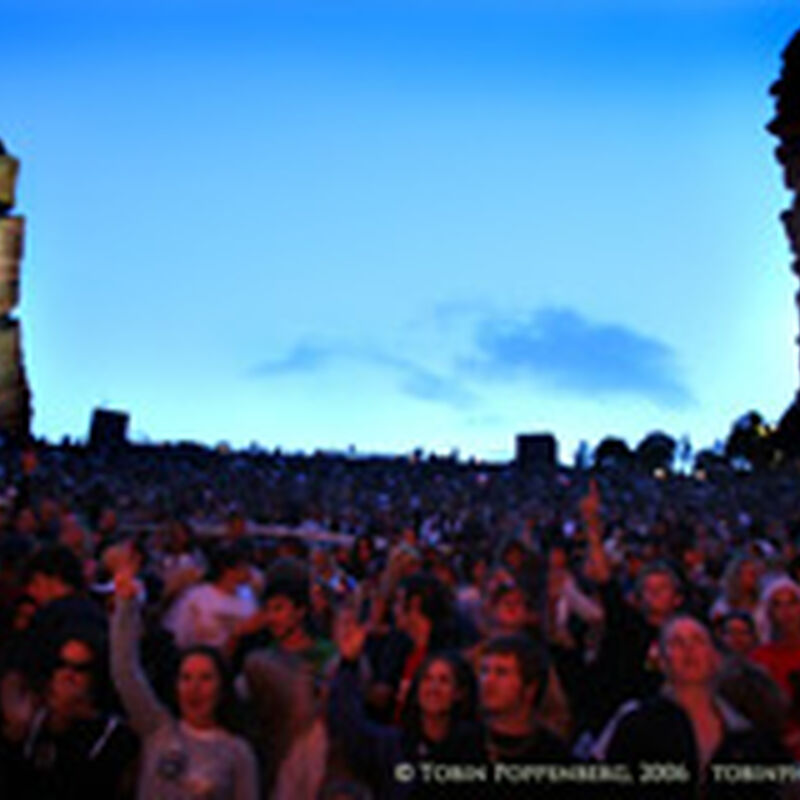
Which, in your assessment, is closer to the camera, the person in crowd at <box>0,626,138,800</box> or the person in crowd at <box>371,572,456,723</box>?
the person in crowd at <box>0,626,138,800</box>

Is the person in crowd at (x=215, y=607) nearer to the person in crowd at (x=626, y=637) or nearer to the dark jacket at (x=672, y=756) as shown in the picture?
the person in crowd at (x=626, y=637)

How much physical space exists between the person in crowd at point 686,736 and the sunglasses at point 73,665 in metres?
2.25

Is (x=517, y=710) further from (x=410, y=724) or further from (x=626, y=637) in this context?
(x=626, y=637)

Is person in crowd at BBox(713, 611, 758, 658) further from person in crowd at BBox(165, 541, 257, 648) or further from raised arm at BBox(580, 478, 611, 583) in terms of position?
person in crowd at BBox(165, 541, 257, 648)

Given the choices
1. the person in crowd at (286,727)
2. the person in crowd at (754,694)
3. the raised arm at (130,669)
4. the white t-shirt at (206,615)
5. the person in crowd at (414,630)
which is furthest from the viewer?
the white t-shirt at (206,615)

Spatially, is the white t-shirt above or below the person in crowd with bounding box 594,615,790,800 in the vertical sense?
above

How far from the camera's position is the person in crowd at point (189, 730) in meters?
3.96

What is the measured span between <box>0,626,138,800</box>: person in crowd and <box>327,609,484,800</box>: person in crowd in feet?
2.97

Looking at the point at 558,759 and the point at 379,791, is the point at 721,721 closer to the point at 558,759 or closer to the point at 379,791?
the point at 558,759

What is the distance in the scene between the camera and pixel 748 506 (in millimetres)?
30938

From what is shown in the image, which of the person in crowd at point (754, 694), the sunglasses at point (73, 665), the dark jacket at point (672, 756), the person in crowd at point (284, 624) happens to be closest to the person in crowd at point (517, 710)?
the dark jacket at point (672, 756)

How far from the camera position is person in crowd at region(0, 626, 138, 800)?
3.89 m

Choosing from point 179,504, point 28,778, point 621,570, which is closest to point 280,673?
point 28,778

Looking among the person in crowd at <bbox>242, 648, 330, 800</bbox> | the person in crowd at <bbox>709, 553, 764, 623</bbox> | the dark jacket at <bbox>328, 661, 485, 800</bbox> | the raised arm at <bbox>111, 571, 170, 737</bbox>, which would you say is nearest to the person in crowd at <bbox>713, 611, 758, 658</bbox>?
the person in crowd at <bbox>709, 553, 764, 623</bbox>
